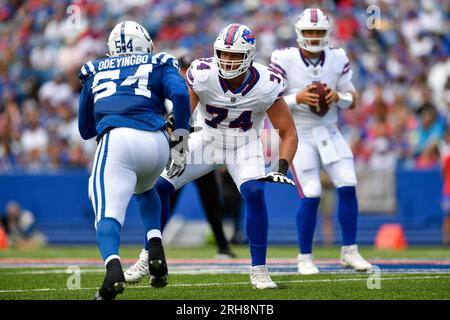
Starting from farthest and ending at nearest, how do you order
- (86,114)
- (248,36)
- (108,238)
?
(248,36) → (86,114) → (108,238)

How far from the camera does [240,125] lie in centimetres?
615

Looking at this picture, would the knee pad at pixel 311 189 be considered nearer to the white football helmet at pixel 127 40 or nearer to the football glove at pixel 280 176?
the football glove at pixel 280 176

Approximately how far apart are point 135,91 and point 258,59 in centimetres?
922

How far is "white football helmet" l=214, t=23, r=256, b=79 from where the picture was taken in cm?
581

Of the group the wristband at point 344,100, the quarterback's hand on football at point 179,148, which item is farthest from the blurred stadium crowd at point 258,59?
the quarterback's hand on football at point 179,148

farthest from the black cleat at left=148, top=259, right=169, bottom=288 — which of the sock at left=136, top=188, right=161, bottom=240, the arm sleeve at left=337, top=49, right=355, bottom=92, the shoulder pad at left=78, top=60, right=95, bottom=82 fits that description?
the arm sleeve at left=337, top=49, right=355, bottom=92

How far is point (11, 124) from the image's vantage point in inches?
584

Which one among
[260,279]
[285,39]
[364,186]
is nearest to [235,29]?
[260,279]

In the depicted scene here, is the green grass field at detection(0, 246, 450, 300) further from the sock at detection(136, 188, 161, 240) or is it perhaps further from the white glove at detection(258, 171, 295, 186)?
the white glove at detection(258, 171, 295, 186)

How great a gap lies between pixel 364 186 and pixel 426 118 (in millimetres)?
1250

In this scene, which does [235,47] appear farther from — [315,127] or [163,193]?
[315,127]

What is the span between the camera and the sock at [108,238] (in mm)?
4914

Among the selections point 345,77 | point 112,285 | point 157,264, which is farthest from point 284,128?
point 112,285

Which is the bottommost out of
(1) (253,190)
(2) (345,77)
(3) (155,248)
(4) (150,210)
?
(3) (155,248)
